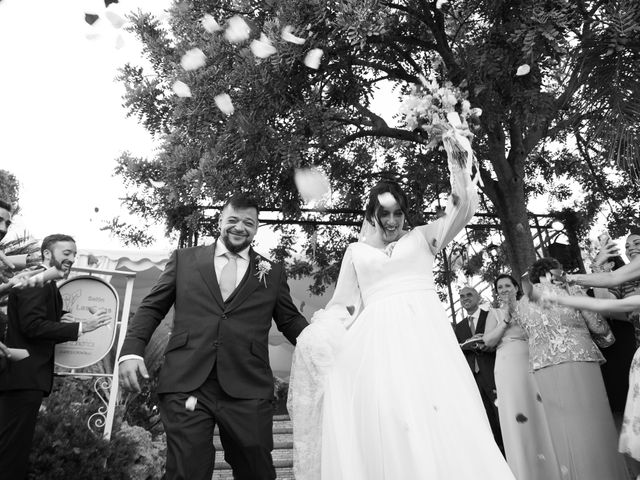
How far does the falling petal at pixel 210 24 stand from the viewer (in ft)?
16.9

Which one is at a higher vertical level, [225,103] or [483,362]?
[225,103]

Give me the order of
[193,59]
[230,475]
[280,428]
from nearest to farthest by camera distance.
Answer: [193,59]
[230,475]
[280,428]

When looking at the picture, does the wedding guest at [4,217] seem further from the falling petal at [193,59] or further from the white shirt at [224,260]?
the falling petal at [193,59]

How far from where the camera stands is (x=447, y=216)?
2.92 m

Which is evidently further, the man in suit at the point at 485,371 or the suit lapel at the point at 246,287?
the man in suit at the point at 485,371

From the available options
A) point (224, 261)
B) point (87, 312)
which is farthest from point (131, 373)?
point (87, 312)

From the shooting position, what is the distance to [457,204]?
286 centimetres

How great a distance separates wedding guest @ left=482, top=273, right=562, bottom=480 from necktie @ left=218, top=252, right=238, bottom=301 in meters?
2.80

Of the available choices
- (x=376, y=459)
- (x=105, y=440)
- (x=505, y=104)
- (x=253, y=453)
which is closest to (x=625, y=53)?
(x=505, y=104)

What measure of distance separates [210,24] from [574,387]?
4.30 m

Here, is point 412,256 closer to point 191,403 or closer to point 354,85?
point 191,403

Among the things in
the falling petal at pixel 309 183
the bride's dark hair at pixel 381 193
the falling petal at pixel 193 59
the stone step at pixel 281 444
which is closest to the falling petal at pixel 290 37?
the falling petal at pixel 193 59

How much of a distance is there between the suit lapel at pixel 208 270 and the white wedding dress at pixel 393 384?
1.63 feet

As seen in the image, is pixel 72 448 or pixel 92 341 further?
pixel 92 341
